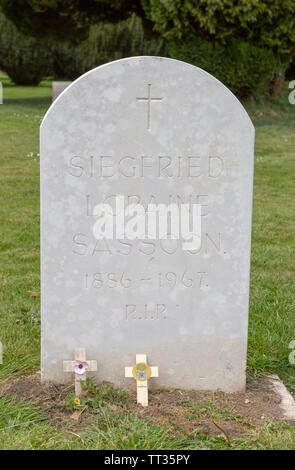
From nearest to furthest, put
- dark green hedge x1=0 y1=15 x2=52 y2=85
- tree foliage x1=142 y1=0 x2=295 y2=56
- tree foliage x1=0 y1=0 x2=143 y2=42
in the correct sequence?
tree foliage x1=142 y1=0 x2=295 y2=56
tree foliage x1=0 y1=0 x2=143 y2=42
dark green hedge x1=0 y1=15 x2=52 y2=85

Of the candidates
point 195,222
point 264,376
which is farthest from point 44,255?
point 264,376

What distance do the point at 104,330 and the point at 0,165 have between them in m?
5.87

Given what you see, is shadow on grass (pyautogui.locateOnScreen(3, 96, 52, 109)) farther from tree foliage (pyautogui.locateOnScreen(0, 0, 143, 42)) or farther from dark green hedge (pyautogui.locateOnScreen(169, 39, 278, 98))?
dark green hedge (pyautogui.locateOnScreen(169, 39, 278, 98))

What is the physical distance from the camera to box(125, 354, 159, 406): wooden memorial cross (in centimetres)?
280

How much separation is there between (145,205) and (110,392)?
90cm

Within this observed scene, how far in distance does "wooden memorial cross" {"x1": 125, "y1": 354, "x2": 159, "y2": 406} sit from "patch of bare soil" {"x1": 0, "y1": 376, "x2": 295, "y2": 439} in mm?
45

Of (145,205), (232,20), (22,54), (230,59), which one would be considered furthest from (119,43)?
(145,205)

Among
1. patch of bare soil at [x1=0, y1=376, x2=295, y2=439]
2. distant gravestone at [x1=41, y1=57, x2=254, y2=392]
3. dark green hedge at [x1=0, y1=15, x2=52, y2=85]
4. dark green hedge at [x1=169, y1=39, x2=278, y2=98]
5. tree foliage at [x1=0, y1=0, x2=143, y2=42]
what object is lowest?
patch of bare soil at [x1=0, y1=376, x2=295, y2=439]

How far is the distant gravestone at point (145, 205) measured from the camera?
270 centimetres

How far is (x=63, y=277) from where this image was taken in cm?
279

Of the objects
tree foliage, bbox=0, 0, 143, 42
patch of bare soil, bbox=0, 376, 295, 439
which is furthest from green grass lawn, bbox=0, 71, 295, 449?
tree foliage, bbox=0, 0, 143, 42

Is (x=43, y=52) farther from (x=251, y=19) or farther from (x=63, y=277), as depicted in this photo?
(x=63, y=277)

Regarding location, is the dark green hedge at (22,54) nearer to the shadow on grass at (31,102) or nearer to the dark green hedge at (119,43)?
the dark green hedge at (119,43)

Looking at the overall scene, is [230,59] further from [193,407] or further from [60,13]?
[193,407]
